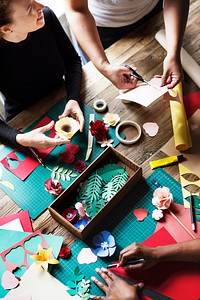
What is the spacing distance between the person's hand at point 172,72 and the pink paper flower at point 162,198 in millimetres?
376

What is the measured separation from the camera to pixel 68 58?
5.33 feet

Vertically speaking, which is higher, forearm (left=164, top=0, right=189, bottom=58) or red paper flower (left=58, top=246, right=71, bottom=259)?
forearm (left=164, top=0, right=189, bottom=58)

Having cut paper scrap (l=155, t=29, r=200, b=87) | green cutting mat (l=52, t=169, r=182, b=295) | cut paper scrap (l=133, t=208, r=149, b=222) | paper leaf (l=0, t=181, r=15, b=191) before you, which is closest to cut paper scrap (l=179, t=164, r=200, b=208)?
green cutting mat (l=52, t=169, r=182, b=295)

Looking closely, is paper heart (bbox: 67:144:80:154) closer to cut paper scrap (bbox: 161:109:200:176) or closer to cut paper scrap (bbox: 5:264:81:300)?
cut paper scrap (bbox: 161:109:200:176)

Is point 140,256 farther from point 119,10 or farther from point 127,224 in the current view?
point 119,10

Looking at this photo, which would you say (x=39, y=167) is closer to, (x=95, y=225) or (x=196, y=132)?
(x=95, y=225)

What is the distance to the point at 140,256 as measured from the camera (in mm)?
1187

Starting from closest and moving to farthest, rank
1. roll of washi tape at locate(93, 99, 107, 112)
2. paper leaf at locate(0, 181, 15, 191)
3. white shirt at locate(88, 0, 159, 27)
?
paper leaf at locate(0, 181, 15, 191) → roll of washi tape at locate(93, 99, 107, 112) → white shirt at locate(88, 0, 159, 27)

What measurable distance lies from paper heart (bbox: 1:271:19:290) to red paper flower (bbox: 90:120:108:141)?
521mm

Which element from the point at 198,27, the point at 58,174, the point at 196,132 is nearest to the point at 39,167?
the point at 58,174

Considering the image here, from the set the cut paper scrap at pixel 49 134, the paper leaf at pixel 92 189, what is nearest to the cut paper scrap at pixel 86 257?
the paper leaf at pixel 92 189

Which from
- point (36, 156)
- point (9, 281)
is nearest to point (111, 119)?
point (36, 156)

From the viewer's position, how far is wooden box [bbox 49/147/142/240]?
125 cm

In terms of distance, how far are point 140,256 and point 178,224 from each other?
17cm
